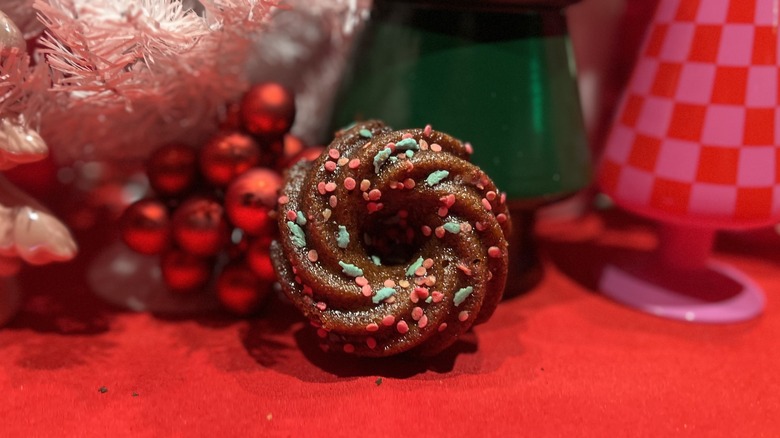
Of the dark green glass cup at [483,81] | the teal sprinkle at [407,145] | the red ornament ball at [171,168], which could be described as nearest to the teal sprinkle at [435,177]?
the teal sprinkle at [407,145]

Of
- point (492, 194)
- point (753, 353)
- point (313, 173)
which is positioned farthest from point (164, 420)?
point (753, 353)

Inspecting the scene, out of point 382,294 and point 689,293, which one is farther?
point 689,293

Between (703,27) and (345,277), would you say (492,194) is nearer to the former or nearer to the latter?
(345,277)

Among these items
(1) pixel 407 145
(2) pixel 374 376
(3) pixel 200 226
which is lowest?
(2) pixel 374 376

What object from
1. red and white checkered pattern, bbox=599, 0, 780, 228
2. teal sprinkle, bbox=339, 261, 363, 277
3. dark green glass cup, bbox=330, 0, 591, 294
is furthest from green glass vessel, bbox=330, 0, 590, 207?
teal sprinkle, bbox=339, 261, 363, 277

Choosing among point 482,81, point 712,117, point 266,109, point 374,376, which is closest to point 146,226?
point 266,109

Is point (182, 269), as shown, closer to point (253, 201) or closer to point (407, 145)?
point (253, 201)

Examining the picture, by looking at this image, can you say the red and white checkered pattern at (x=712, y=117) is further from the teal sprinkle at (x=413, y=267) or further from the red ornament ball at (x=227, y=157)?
the red ornament ball at (x=227, y=157)
